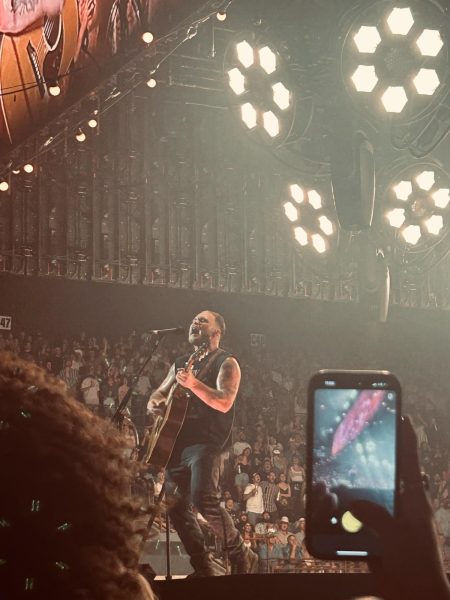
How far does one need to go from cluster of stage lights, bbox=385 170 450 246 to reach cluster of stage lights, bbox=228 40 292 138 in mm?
1395

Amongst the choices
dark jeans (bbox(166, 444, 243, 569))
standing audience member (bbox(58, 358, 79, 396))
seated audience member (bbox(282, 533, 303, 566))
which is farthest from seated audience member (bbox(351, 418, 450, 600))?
standing audience member (bbox(58, 358, 79, 396))

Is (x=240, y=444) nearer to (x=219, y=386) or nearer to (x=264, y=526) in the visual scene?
(x=264, y=526)

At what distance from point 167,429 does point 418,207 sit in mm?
3514

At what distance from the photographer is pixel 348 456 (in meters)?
1.32

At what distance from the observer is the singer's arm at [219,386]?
1061cm

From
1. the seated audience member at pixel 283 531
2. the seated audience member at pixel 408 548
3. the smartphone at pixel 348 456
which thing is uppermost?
the smartphone at pixel 348 456

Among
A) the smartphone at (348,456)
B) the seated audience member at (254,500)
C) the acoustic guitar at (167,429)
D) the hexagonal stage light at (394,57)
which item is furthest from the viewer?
the seated audience member at (254,500)

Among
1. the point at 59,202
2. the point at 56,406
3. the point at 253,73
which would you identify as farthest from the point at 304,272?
the point at 56,406

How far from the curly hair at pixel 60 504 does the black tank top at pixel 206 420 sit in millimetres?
9742

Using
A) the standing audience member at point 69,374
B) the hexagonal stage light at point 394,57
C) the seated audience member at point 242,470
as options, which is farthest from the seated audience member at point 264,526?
the hexagonal stage light at point 394,57

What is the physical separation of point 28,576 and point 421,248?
8613 millimetres

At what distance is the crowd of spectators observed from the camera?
13.2 metres

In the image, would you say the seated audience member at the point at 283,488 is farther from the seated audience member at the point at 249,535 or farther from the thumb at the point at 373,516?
the thumb at the point at 373,516

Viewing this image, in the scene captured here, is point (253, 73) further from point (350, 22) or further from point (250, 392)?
point (250, 392)
